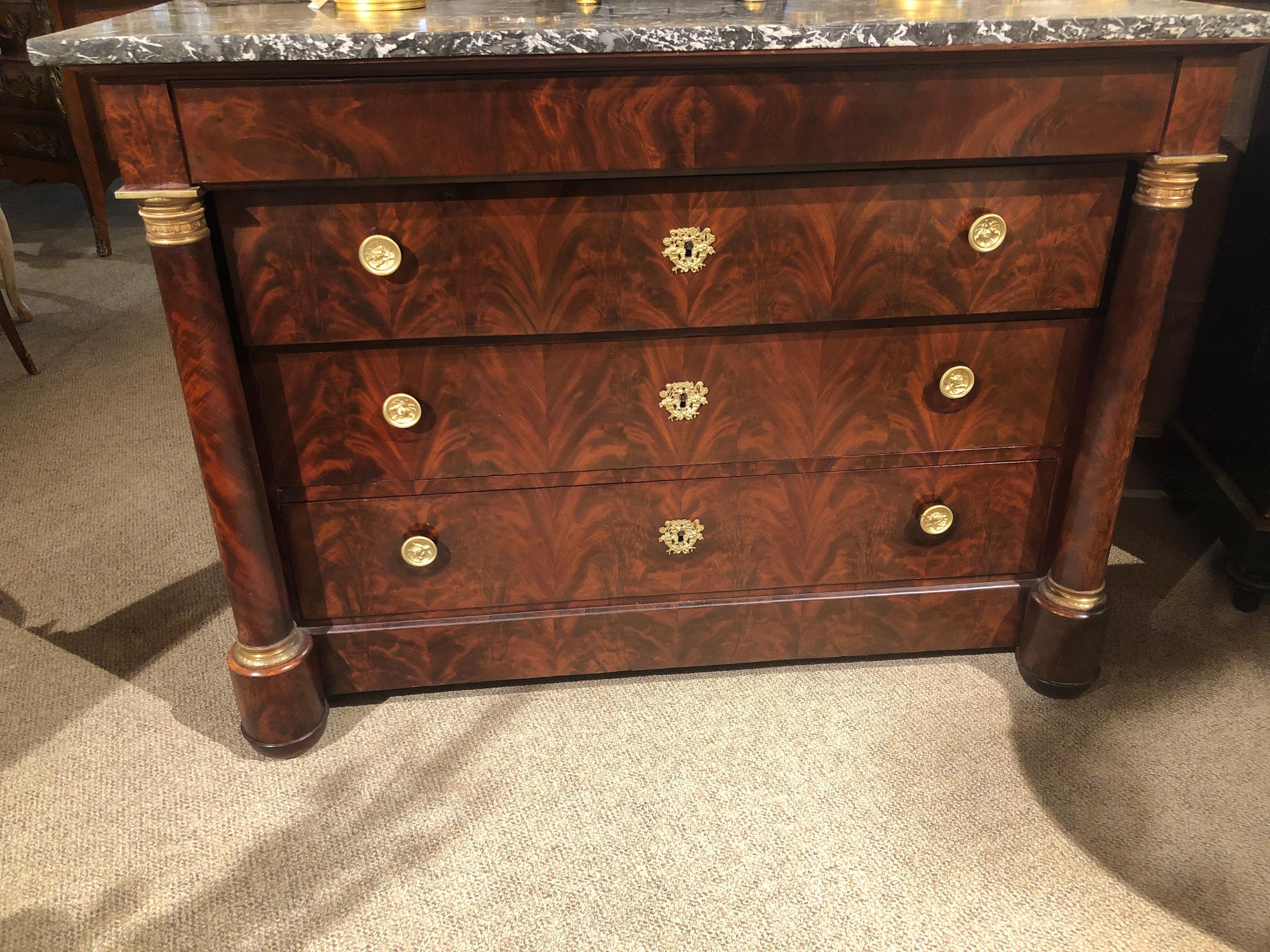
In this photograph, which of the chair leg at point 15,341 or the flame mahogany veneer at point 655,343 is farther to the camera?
the chair leg at point 15,341

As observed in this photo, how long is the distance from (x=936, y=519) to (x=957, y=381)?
0.67 ft

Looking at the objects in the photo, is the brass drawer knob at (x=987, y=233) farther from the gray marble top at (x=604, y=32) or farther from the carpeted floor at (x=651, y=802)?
the carpeted floor at (x=651, y=802)

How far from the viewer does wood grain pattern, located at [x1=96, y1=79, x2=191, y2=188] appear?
98cm

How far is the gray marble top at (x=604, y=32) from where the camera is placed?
947mm

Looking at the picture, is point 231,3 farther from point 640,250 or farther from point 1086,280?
point 1086,280

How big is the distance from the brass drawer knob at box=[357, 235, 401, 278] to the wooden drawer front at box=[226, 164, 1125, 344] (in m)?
0.02

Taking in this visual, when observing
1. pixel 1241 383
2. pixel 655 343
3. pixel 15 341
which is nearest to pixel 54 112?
pixel 15 341

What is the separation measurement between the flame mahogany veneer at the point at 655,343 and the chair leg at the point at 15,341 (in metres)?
1.65

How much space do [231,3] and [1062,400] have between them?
1.24 m

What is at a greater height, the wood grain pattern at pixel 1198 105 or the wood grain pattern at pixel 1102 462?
the wood grain pattern at pixel 1198 105

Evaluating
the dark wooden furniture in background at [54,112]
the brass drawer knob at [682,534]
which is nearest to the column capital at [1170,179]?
the brass drawer knob at [682,534]

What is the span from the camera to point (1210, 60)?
1.07 meters

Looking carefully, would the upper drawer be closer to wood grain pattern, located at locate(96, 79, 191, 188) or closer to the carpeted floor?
wood grain pattern, located at locate(96, 79, 191, 188)

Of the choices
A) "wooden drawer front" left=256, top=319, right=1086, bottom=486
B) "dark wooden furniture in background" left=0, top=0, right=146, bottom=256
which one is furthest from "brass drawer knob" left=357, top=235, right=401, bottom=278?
"dark wooden furniture in background" left=0, top=0, right=146, bottom=256
